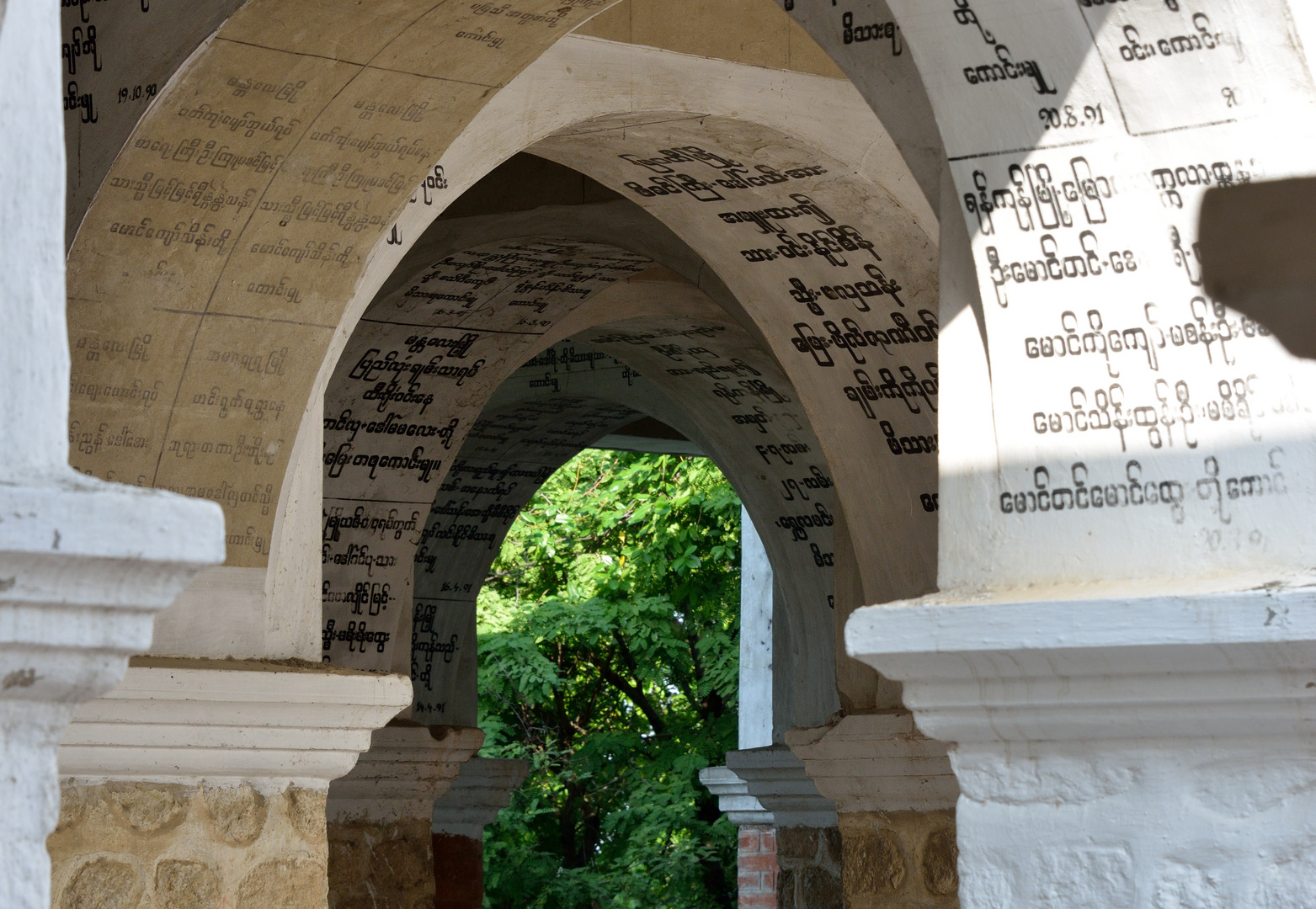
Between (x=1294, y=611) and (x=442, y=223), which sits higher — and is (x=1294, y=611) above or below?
below

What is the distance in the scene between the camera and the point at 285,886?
334cm

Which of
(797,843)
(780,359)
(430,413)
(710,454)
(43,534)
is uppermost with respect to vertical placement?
(710,454)

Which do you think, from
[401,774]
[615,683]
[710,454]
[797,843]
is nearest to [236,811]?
[401,774]

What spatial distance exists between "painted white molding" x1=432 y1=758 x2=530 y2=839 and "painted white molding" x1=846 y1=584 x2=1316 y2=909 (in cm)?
734

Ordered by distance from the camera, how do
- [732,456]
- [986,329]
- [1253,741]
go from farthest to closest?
[732,456] < [986,329] < [1253,741]

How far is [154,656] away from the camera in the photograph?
10.5 feet

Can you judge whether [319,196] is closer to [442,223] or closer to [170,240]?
[170,240]

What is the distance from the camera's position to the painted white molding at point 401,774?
7.17 meters

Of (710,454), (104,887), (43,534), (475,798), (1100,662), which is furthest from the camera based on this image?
(475,798)

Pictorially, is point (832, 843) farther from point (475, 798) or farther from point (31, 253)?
point (31, 253)

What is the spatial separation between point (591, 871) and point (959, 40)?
1335 centimetres

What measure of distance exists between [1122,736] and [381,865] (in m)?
5.60

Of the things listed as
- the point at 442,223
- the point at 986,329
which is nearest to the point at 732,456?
the point at 442,223

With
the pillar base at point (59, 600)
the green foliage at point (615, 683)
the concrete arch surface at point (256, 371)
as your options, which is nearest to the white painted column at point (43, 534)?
the pillar base at point (59, 600)
